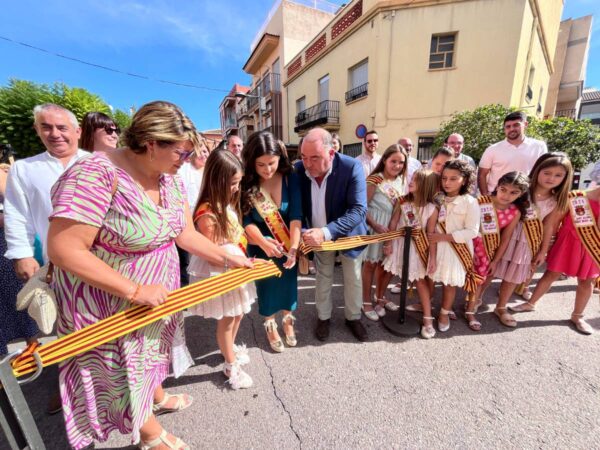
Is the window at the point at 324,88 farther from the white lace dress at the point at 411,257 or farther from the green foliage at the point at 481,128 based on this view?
the white lace dress at the point at 411,257

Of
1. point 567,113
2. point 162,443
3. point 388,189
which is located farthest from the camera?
point 567,113

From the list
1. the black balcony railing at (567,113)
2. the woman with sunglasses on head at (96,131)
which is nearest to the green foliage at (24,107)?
the woman with sunglasses on head at (96,131)

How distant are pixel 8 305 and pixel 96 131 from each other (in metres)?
1.77

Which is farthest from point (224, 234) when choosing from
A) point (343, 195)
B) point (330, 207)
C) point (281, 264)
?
point (343, 195)

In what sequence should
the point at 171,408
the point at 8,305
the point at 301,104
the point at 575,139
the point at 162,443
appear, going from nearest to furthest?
1. the point at 162,443
2. the point at 171,408
3. the point at 8,305
4. the point at 575,139
5. the point at 301,104

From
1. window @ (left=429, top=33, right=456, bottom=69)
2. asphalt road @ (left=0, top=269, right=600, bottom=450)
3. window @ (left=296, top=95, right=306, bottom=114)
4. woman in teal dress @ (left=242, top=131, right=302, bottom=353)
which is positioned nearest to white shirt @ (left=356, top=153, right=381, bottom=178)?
woman in teal dress @ (left=242, top=131, right=302, bottom=353)

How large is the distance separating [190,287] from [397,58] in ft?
41.6

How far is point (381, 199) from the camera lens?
2973mm

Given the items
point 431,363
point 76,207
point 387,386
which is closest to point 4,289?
point 76,207

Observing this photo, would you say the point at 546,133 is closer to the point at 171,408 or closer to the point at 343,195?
the point at 343,195

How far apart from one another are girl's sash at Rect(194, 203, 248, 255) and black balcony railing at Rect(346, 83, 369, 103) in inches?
480

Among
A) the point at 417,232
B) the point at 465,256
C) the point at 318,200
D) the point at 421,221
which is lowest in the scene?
the point at 465,256

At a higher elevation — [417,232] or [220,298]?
[417,232]

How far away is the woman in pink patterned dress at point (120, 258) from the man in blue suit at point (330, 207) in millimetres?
1145
